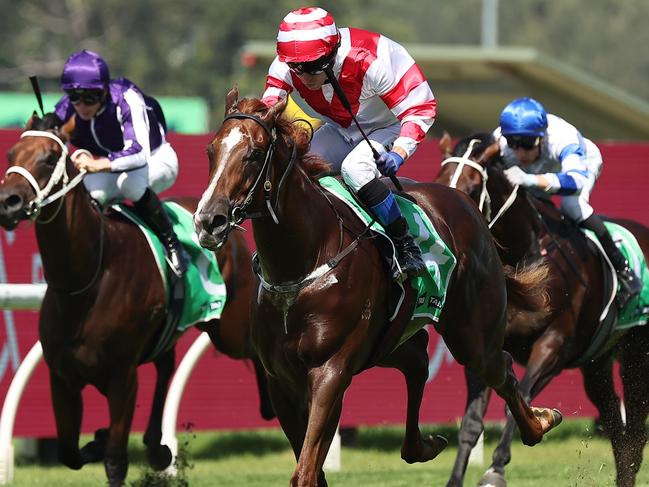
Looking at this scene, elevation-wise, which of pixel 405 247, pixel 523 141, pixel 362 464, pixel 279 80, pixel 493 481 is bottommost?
pixel 362 464

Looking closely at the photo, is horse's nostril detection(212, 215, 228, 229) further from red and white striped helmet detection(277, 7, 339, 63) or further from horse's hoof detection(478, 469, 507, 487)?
horse's hoof detection(478, 469, 507, 487)

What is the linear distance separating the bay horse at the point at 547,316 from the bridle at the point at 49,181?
6.36 feet

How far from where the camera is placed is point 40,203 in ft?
20.9

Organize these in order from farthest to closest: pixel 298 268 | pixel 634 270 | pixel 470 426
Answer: pixel 634 270 < pixel 470 426 < pixel 298 268

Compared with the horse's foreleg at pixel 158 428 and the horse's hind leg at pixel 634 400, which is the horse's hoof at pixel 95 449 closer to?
the horse's foreleg at pixel 158 428

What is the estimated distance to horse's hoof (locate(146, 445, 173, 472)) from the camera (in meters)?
7.34

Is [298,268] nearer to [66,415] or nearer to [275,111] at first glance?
[275,111]

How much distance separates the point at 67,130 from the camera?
21.6 ft

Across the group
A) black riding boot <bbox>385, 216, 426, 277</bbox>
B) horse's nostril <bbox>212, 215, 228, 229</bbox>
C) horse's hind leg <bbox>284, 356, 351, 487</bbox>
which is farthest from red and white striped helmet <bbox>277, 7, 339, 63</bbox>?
horse's hind leg <bbox>284, 356, 351, 487</bbox>

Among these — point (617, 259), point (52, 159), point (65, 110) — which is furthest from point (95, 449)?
point (617, 259)

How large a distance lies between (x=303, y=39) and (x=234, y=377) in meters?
4.34

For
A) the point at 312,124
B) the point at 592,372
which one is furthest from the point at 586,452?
the point at 312,124

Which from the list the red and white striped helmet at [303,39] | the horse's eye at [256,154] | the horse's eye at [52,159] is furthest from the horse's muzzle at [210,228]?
the horse's eye at [52,159]

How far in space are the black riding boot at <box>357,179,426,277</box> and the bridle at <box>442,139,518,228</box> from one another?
165cm
